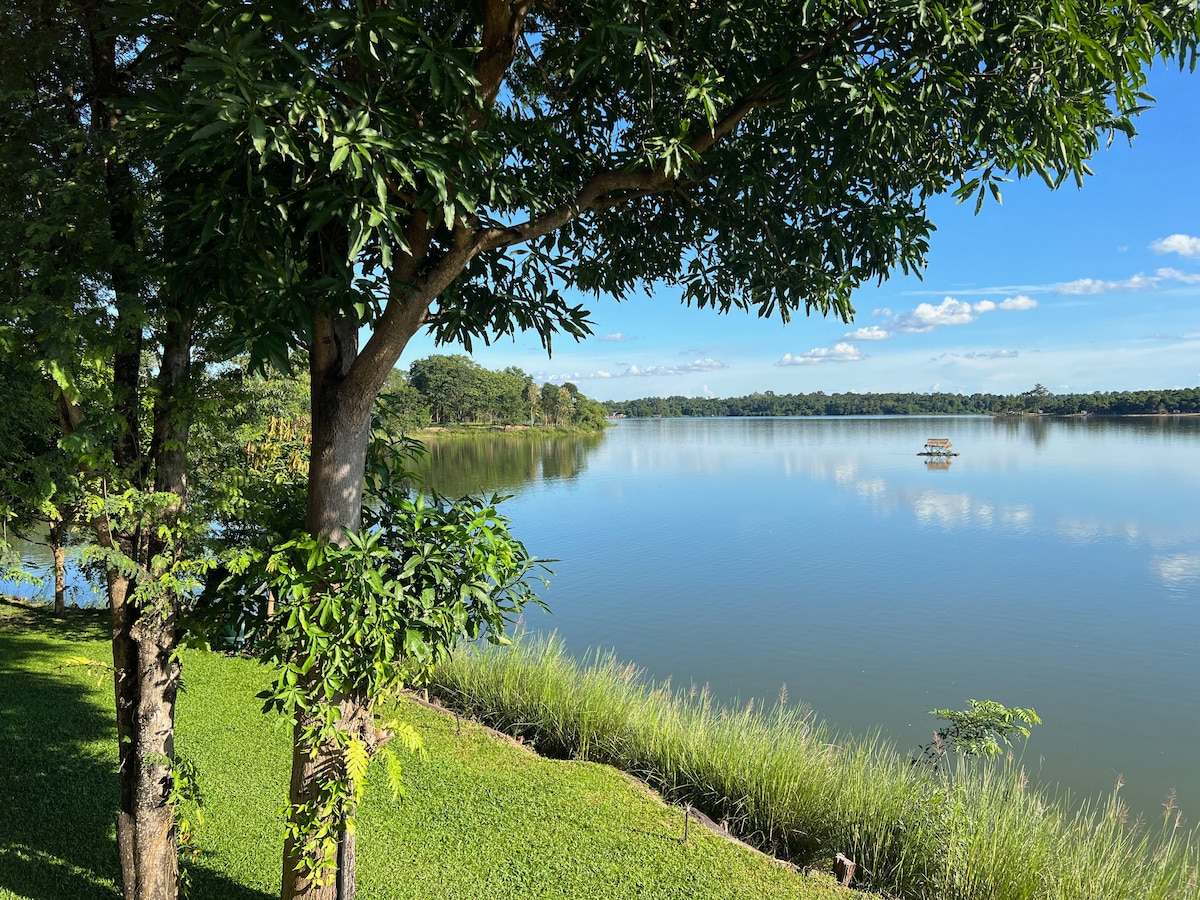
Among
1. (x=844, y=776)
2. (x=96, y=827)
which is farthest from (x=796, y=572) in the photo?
(x=96, y=827)

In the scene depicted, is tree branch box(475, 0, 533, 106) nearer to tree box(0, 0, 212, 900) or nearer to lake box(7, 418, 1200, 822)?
tree box(0, 0, 212, 900)

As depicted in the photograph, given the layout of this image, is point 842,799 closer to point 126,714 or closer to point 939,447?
point 126,714

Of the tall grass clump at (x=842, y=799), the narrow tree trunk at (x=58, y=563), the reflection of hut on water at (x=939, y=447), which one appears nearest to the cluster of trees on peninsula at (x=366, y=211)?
the tall grass clump at (x=842, y=799)

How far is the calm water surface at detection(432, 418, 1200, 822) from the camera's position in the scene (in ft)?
29.1

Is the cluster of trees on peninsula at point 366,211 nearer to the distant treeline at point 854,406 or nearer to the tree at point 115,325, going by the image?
the tree at point 115,325

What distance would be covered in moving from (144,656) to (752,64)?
3.38 metres

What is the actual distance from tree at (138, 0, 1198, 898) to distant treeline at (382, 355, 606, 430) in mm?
56437

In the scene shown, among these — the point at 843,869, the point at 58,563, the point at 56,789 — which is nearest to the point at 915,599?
the point at 843,869

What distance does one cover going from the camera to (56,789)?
518 centimetres

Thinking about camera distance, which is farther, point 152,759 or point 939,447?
point 939,447

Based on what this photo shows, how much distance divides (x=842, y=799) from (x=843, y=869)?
65 cm

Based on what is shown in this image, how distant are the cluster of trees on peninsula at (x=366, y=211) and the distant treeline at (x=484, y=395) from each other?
5593 cm

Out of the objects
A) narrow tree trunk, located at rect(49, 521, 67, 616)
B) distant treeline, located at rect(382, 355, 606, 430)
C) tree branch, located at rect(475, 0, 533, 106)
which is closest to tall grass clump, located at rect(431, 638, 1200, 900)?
narrow tree trunk, located at rect(49, 521, 67, 616)

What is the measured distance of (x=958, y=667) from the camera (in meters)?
10.4
